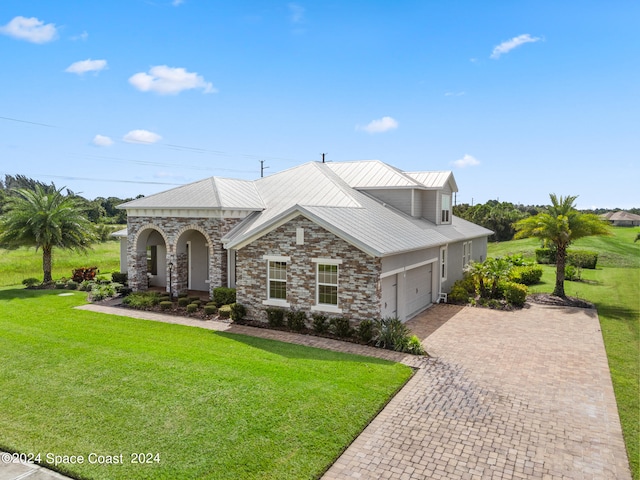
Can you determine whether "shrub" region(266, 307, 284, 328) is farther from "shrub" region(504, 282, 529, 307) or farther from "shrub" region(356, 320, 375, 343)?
"shrub" region(504, 282, 529, 307)

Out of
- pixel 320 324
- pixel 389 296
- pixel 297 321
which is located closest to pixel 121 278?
pixel 297 321

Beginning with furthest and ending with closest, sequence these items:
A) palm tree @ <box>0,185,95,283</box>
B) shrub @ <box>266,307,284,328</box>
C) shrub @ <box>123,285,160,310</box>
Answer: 1. palm tree @ <box>0,185,95,283</box>
2. shrub @ <box>123,285,160,310</box>
3. shrub @ <box>266,307,284,328</box>

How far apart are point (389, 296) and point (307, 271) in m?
3.13

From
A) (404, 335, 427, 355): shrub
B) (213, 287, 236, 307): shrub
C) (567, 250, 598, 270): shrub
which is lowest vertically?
(404, 335, 427, 355): shrub

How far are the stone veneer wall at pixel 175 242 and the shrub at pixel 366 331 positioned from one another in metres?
8.38

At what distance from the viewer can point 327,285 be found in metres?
15.9

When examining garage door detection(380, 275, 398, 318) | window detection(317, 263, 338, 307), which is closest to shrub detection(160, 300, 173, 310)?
window detection(317, 263, 338, 307)

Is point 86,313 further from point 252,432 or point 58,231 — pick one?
point 252,432

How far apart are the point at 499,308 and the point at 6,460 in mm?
19254

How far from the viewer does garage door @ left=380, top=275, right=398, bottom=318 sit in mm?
15656

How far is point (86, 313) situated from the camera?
19031mm

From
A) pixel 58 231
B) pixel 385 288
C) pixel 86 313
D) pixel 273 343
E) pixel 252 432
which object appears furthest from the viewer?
pixel 58 231

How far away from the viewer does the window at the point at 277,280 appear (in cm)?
1686

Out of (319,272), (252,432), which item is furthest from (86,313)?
(252,432)
